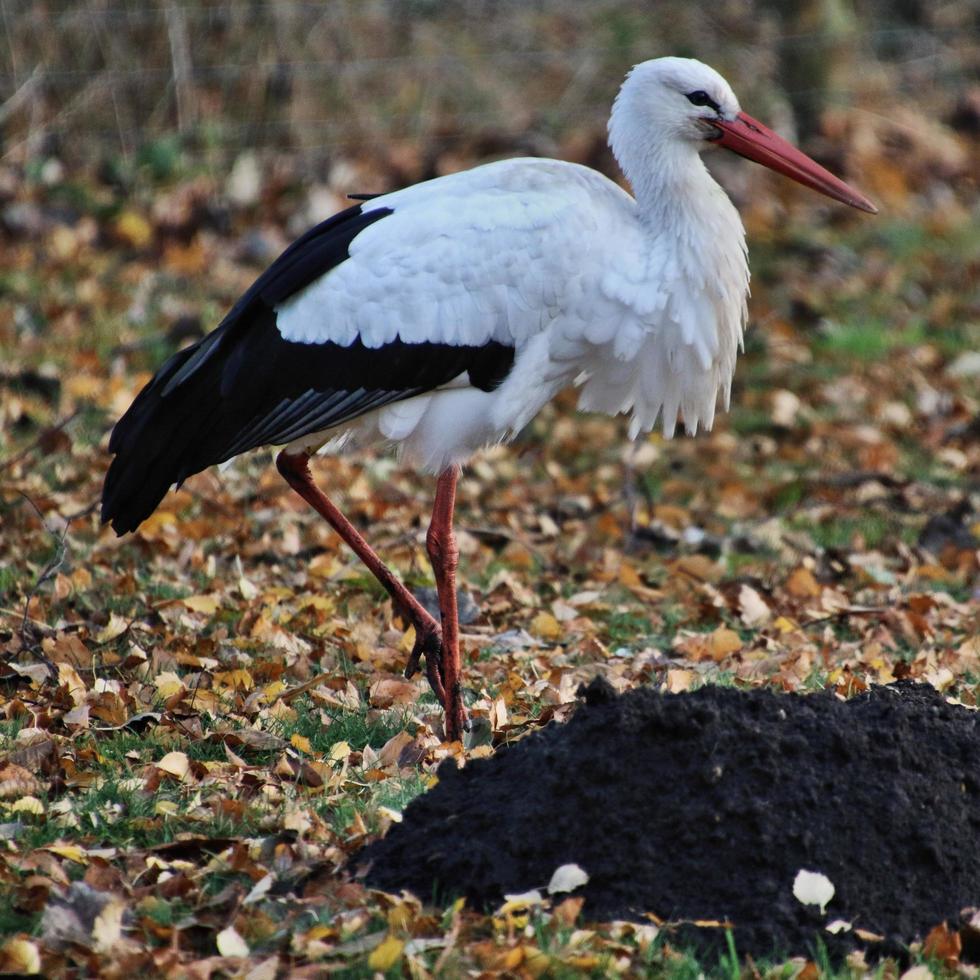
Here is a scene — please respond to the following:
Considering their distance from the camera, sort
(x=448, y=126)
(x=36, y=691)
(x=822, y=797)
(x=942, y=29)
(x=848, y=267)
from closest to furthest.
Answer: (x=822, y=797)
(x=36, y=691)
(x=848, y=267)
(x=448, y=126)
(x=942, y=29)

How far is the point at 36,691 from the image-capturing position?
15.9ft

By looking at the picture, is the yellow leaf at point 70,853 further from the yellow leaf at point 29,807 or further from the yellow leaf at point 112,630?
the yellow leaf at point 112,630

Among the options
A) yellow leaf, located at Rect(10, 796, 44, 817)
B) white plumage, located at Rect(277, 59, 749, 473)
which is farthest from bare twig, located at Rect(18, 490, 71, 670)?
white plumage, located at Rect(277, 59, 749, 473)

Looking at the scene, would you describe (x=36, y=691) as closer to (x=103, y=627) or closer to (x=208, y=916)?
(x=103, y=627)

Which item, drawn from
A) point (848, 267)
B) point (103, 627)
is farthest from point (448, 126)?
point (103, 627)

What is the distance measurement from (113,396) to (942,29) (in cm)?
916

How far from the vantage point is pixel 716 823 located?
3525 mm

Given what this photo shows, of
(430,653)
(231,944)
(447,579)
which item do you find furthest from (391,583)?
(231,944)

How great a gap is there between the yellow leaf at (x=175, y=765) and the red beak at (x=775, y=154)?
260cm

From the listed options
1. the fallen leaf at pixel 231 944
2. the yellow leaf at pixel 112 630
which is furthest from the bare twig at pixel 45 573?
the fallen leaf at pixel 231 944

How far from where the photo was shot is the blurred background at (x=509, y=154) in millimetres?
6750

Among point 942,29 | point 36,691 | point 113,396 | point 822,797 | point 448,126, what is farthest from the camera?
point 942,29

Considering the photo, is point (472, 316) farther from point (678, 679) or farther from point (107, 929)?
point (107, 929)

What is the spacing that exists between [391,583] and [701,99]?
1822mm
